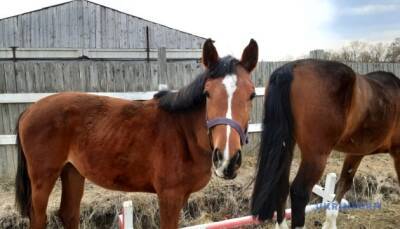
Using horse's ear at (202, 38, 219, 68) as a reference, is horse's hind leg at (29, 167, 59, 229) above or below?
below

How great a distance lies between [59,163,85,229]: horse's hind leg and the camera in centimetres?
293

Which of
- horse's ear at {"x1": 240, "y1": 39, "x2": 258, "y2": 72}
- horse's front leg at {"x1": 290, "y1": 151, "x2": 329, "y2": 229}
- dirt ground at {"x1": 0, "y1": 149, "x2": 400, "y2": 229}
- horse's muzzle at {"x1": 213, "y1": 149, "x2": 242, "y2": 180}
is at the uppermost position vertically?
horse's ear at {"x1": 240, "y1": 39, "x2": 258, "y2": 72}

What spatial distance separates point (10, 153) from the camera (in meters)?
5.09

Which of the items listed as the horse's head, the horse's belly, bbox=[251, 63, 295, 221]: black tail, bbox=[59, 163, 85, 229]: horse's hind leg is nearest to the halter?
the horse's head

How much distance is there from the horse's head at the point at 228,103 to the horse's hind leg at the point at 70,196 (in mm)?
1580

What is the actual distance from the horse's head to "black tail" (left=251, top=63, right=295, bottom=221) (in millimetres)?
1147

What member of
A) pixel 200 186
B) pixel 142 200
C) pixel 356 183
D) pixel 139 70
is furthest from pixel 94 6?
pixel 200 186

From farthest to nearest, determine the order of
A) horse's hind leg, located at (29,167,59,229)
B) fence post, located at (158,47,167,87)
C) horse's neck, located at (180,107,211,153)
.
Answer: fence post, located at (158,47,167,87) < horse's hind leg, located at (29,167,59,229) < horse's neck, located at (180,107,211,153)

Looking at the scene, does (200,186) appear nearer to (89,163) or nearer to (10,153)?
(89,163)

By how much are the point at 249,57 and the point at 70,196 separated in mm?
1992

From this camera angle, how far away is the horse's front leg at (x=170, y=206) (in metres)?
2.34

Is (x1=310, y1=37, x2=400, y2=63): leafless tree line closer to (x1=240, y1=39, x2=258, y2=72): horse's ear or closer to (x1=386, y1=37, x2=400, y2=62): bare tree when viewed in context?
(x1=386, y1=37, x2=400, y2=62): bare tree

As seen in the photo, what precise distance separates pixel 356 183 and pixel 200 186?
3981 mm

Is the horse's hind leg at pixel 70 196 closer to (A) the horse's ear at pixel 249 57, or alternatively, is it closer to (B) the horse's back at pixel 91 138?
(B) the horse's back at pixel 91 138
